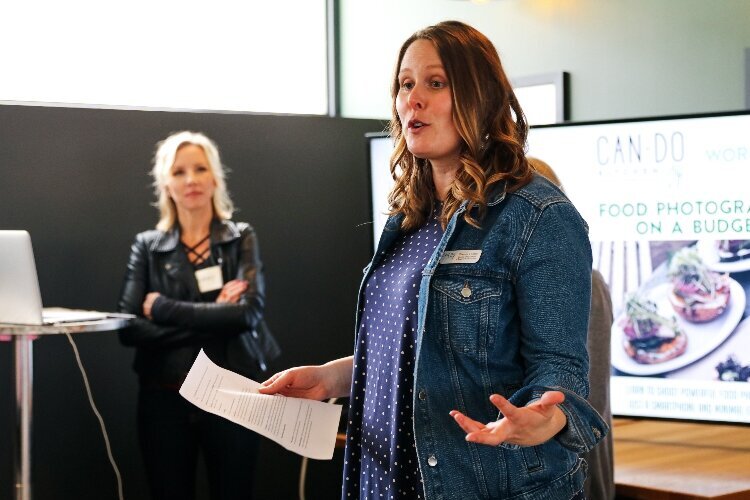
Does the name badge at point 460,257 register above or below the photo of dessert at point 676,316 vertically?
above

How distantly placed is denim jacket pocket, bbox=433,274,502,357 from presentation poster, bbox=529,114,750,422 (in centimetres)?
207

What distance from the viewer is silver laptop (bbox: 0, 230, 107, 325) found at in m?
3.33

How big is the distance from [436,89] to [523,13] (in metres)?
3.21

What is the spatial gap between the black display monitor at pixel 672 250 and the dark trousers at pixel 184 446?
1396 millimetres

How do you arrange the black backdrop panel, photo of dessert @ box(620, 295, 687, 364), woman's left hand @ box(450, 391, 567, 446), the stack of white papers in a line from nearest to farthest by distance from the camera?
woman's left hand @ box(450, 391, 567, 446) → the stack of white papers → photo of dessert @ box(620, 295, 687, 364) → the black backdrop panel

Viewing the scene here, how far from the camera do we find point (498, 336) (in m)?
1.52

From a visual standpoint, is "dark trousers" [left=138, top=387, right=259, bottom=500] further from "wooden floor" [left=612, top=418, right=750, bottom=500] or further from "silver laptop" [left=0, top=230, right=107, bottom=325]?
"wooden floor" [left=612, top=418, right=750, bottom=500]

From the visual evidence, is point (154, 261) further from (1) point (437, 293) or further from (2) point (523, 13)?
(1) point (437, 293)

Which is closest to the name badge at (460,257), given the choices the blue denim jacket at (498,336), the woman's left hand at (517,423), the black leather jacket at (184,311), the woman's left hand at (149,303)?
the blue denim jacket at (498,336)

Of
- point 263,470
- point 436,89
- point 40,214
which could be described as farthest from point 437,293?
point 263,470

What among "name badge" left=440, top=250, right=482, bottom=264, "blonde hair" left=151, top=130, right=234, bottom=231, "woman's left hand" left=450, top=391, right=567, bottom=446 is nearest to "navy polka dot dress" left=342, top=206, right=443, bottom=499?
"name badge" left=440, top=250, right=482, bottom=264

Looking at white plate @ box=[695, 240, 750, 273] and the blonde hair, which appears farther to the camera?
the blonde hair

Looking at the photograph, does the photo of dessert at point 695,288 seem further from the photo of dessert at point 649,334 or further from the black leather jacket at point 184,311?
the black leather jacket at point 184,311

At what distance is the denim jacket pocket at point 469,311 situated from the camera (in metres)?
1.51
